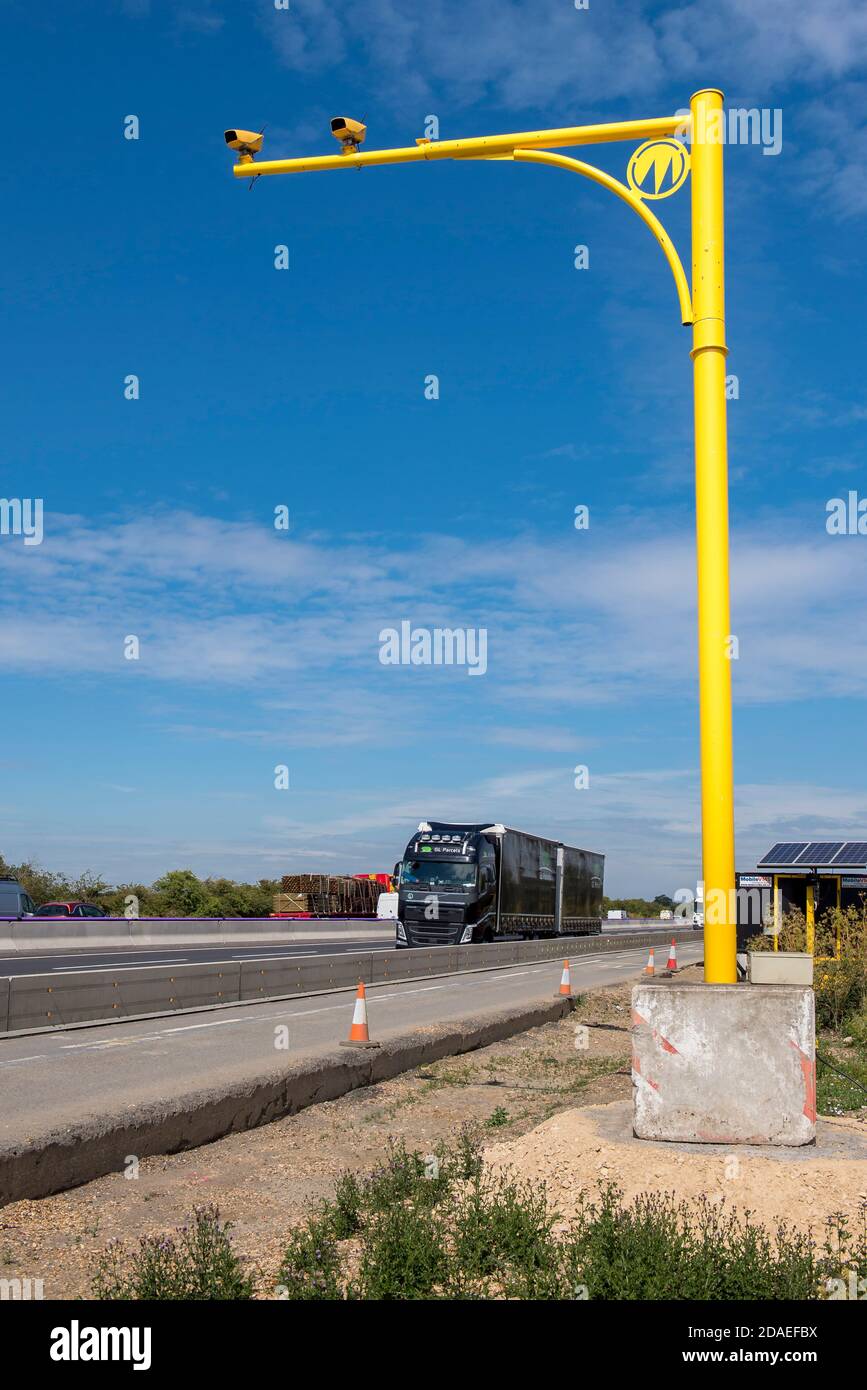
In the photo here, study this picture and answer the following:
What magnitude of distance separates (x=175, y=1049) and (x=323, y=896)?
51342 mm

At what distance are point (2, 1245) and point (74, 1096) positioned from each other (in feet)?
14.6

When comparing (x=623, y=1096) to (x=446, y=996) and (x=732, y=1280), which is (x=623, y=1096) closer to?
(x=732, y=1280)

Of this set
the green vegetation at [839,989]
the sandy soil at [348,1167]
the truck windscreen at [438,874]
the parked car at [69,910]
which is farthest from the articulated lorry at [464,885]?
the sandy soil at [348,1167]

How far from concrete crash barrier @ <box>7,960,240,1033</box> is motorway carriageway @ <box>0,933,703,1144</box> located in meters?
0.51

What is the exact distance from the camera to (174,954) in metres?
35.5

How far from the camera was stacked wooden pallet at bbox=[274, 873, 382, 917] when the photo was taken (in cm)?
6394

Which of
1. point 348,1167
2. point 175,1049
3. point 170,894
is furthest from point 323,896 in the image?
point 348,1167

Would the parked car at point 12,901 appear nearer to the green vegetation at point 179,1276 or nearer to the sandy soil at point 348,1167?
the sandy soil at point 348,1167

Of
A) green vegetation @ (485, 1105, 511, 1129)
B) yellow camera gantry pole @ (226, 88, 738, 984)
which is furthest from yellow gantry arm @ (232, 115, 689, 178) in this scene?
green vegetation @ (485, 1105, 511, 1129)

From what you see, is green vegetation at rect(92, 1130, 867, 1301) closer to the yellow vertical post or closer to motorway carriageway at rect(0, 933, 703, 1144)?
the yellow vertical post

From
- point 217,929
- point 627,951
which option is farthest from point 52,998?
point 627,951

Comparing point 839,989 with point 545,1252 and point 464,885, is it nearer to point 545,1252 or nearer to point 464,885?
point 545,1252

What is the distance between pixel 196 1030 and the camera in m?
17.0

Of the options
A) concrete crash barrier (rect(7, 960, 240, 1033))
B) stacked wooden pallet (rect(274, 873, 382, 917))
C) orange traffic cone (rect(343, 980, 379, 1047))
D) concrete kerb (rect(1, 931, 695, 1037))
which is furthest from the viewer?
stacked wooden pallet (rect(274, 873, 382, 917))
